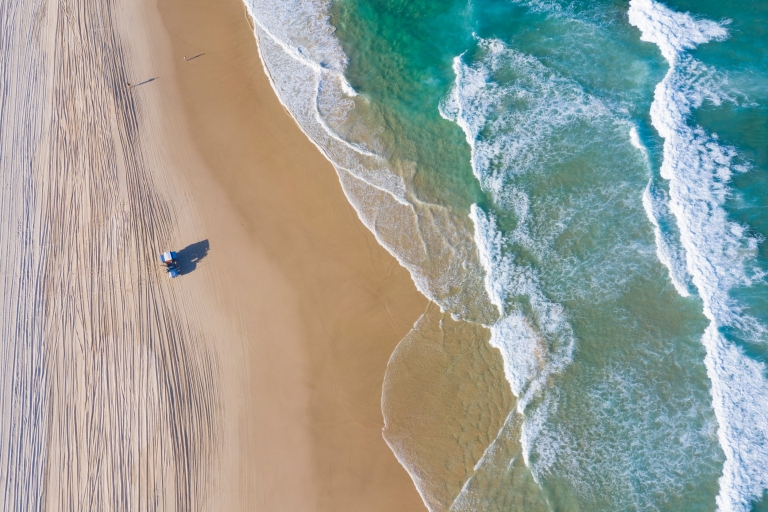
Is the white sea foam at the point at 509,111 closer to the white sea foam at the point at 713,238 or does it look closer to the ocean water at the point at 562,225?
the ocean water at the point at 562,225

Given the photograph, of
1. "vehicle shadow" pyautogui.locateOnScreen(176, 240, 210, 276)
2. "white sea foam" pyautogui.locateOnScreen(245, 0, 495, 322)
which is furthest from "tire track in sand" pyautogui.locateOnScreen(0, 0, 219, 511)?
"white sea foam" pyautogui.locateOnScreen(245, 0, 495, 322)

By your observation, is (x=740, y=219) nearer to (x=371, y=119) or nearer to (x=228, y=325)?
(x=371, y=119)

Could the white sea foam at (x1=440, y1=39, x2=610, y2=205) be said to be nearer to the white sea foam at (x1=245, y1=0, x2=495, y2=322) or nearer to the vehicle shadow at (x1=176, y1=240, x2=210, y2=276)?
the white sea foam at (x1=245, y1=0, x2=495, y2=322)

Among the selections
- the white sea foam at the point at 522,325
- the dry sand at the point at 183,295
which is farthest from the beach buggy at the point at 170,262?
the white sea foam at the point at 522,325

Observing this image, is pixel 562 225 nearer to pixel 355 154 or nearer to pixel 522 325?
pixel 522 325

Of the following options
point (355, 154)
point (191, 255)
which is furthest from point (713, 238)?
point (191, 255)

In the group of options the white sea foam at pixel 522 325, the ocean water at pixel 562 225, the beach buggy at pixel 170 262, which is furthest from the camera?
the beach buggy at pixel 170 262

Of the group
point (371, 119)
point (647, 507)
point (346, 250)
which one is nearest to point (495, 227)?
point (346, 250)
